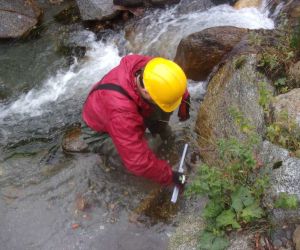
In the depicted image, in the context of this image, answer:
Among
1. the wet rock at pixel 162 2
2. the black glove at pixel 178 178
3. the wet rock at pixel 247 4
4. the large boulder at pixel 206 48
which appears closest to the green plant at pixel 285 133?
the black glove at pixel 178 178

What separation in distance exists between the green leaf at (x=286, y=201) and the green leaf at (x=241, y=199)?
0.78ft

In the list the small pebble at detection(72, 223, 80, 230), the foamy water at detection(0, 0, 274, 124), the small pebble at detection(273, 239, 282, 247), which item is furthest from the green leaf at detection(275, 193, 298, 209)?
the foamy water at detection(0, 0, 274, 124)

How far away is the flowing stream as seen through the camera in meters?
4.58

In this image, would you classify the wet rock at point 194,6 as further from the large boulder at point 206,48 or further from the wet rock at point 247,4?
the large boulder at point 206,48

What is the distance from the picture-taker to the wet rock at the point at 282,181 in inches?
139

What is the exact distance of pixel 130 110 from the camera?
388 centimetres

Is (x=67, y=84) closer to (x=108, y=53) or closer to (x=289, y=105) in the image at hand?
(x=108, y=53)

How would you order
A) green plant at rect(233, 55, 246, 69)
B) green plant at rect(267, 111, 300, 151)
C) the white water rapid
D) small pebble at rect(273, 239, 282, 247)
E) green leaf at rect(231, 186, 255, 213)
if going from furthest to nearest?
the white water rapid
green plant at rect(233, 55, 246, 69)
green plant at rect(267, 111, 300, 151)
green leaf at rect(231, 186, 255, 213)
small pebble at rect(273, 239, 282, 247)

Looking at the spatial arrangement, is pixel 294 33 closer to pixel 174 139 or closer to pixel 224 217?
pixel 174 139

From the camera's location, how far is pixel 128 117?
3861mm

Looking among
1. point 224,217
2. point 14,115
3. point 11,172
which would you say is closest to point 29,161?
point 11,172

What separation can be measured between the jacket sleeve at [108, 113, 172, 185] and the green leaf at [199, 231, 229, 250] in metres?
0.78

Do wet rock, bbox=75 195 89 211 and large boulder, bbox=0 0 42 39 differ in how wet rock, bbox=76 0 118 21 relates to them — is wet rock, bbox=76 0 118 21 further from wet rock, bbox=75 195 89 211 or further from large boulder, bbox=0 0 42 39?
wet rock, bbox=75 195 89 211

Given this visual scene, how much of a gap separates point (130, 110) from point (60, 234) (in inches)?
67.2
